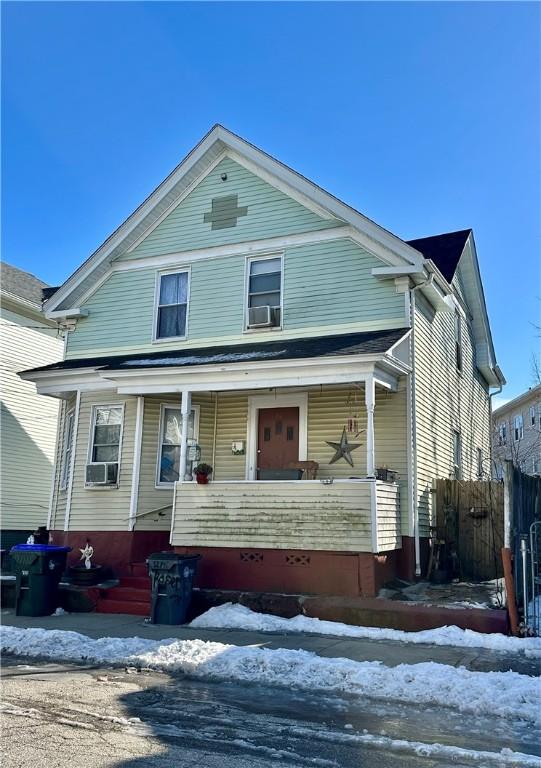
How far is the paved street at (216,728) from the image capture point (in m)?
4.37

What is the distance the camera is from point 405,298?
478 inches

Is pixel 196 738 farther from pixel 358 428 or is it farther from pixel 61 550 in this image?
A: pixel 358 428

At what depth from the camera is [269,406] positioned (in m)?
13.0

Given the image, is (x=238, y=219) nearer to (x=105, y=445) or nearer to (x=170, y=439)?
(x=170, y=439)

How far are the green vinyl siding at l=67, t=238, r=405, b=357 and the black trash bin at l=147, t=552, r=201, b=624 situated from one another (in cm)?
513

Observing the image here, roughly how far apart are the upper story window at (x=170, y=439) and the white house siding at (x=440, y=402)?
4.54 metres

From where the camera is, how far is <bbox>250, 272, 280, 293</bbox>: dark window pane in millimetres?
13516

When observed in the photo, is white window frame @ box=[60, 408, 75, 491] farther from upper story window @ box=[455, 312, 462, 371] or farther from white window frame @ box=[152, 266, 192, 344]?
upper story window @ box=[455, 312, 462, 371]

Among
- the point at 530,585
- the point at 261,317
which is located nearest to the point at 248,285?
the point at 261,317

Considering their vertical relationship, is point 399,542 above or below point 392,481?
below

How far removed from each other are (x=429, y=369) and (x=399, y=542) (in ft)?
12.6

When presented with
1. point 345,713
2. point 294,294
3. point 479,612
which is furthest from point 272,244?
point 345,713

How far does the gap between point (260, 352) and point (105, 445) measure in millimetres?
4186

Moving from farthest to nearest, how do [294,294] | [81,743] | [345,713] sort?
[294,294]
[345,713]
[81,743]
